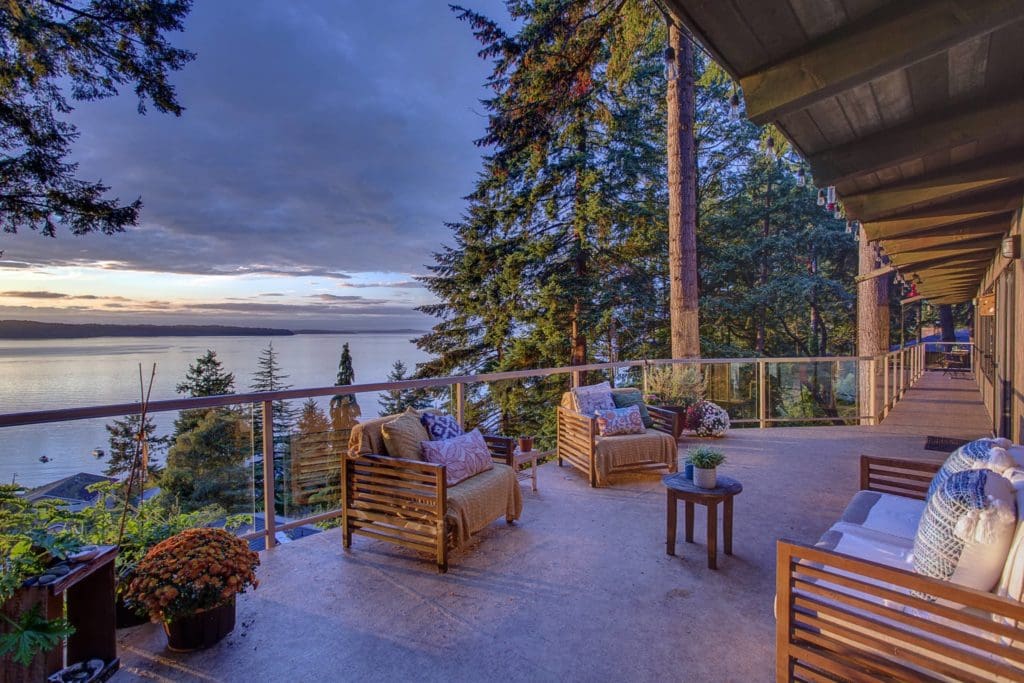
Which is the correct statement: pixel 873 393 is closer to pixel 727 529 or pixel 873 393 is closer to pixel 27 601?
pixel 727 529

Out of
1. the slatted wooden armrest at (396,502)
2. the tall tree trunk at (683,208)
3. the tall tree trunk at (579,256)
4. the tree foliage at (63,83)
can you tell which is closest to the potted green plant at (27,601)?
the slatted wooden armrest at (396,502)

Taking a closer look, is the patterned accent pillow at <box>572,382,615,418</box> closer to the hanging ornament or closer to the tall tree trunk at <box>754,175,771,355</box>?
the hanging ornament

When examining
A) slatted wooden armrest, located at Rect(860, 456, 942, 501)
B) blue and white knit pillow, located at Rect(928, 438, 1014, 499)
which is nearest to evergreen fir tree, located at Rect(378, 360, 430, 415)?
slatted wooden armrest, located at Rect(860, 456, 942, 501)

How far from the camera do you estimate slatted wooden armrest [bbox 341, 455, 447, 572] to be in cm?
298

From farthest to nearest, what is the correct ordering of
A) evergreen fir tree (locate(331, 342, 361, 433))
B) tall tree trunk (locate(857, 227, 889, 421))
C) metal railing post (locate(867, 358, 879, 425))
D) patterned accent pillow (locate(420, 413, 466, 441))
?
tall tree trunk (locate(857, 227, 889, 421)) → metal railing post (locate(867, 358, 879, 425)) → evergreen fir tree (locate(331, 342, 361, 433)) → patterned accent pillow (locate(420, 413, 466, 441))

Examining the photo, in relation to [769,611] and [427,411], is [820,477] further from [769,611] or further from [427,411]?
[427,411]

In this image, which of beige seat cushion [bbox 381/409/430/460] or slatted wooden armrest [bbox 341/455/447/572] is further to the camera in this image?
beige seat cushion [bbox 381/409/430/460]

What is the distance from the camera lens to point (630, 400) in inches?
208

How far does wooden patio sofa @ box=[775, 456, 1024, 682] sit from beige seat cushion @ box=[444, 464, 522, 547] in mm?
1808

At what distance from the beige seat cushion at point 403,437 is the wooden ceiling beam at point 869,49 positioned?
2597 millimetres

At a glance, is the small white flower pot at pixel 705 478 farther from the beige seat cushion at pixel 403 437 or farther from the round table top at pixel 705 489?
the beige seat cushion at pixel 403 437

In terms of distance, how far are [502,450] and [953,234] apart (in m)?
4.24

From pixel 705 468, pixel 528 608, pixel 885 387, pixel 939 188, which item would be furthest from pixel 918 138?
pixel 885 387

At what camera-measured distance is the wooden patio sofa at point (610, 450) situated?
4.64 m
